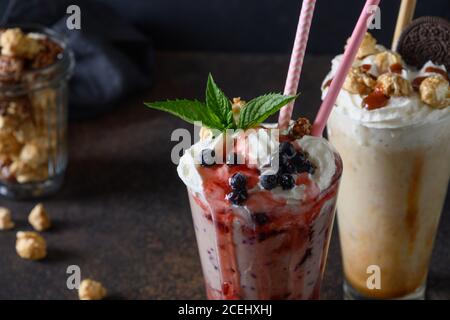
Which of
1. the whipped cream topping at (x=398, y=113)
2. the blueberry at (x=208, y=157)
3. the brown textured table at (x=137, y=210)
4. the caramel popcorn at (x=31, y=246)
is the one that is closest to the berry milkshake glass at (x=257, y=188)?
the blueberry at (x=208, y=157)

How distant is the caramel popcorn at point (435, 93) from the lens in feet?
4.33

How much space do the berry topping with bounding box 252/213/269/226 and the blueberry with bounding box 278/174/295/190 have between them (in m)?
0.05

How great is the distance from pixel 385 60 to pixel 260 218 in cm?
42

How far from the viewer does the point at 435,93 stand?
4.33 feet

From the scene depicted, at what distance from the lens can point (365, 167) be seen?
1.41 meters

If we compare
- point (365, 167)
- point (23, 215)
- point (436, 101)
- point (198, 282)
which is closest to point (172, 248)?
point (198, 282)

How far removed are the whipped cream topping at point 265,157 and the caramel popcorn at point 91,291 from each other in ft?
1.58

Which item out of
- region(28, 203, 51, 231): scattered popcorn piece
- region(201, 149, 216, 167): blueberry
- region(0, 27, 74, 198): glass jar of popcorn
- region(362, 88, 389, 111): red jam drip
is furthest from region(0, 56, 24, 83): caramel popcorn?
region(362, 88, 389, 111): red jam drip

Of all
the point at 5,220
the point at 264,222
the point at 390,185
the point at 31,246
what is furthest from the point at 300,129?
the point at 5,220

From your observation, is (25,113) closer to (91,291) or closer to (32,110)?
(32,110)

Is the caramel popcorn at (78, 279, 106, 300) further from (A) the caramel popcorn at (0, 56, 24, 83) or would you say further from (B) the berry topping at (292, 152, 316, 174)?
(B) the berry topping at (292, 152, 316, 174)

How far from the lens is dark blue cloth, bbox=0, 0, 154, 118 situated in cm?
210

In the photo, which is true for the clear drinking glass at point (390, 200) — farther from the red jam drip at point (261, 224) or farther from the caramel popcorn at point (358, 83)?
the red jam drip at point (261, 224)
